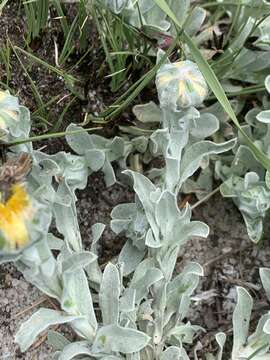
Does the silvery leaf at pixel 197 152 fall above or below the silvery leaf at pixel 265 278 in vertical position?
Result: above

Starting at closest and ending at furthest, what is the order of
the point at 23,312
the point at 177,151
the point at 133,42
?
the point at 177,151, the point at 23,312, the point at 133,42

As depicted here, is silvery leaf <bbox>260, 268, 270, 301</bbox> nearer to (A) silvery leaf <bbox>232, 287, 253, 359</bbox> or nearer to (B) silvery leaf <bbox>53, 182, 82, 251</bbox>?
(A) silvery leaf <bbox>232, 287, 253, 359</bbox>

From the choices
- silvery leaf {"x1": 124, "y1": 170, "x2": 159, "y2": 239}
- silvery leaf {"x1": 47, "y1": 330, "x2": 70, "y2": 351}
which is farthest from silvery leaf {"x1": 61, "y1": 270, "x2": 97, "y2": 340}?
silvery leaf {"x1": 124, "y1": 170, "x2": 159, "y2": 239}

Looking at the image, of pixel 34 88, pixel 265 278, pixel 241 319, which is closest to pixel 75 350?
pixel 241 319

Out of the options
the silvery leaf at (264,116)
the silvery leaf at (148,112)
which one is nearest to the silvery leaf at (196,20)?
the silvery leaf at (148,112)

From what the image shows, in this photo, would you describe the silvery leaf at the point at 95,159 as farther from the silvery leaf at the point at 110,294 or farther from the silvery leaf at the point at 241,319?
the silvery leaf at the point at 241,319

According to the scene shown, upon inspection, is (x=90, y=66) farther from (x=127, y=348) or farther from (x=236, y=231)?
(x=127, y=348)

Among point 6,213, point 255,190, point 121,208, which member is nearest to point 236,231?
point 255,190

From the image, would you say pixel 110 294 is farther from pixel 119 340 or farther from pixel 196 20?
pixel 196 20

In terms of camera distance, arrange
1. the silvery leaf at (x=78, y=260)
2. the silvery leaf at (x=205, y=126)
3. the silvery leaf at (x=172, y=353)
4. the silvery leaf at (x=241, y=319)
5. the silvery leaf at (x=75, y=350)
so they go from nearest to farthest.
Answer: the silvery leaf at (x=78, y=260)
the silvery leaf at (x=75, y=350)
the silvery leaf at (x=172, y=353)
the silvery leaf at (x=241, y=319)
the silvery leaf at (x=205, y=126)
